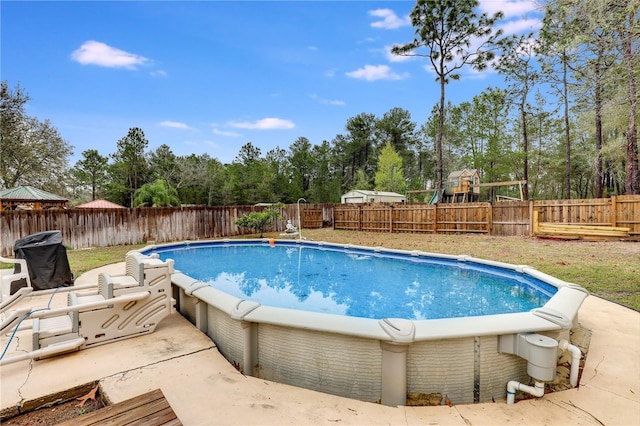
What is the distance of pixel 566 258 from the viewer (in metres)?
7.66

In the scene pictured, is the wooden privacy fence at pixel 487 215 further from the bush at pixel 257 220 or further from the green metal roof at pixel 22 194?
the green metal roof at pixel 22 194

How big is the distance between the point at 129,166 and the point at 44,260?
2803 cm

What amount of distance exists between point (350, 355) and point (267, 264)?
6307mm

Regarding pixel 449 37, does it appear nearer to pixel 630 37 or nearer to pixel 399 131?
pixel 630 37

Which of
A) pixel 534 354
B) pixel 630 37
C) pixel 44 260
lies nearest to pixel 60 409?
pixel 534 354

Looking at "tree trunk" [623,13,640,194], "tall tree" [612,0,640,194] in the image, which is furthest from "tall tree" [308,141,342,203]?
"tall tree" [612,0,640,194]

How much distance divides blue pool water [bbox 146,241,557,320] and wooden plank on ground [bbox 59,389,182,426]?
330cm

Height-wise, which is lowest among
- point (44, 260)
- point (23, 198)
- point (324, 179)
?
point (44, 260)

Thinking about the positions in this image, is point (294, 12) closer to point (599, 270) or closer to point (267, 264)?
point (267, 264)

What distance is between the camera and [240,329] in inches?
106

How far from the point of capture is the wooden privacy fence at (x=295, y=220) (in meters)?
10.2

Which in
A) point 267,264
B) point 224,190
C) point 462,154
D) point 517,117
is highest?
point 517,117

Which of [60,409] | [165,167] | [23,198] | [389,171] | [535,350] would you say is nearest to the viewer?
[60,409]

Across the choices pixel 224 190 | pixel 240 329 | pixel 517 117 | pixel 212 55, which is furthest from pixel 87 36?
pixel 517 117
